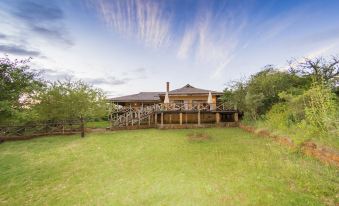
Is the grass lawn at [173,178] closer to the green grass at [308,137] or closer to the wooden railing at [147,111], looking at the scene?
the green grass at [308,137]

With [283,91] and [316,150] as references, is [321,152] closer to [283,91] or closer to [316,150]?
[316,150]

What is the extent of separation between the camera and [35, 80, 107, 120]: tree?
56.9 feet

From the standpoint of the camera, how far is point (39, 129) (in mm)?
16531

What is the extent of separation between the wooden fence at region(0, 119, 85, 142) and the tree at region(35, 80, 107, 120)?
1.10m

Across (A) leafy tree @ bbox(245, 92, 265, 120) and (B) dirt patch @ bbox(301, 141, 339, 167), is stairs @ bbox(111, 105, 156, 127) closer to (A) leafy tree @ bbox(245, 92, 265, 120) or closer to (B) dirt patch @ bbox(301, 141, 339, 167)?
(A) leafy tree @ bbox(245, 92, 265, 120)

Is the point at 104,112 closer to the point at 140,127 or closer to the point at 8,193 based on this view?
the point at 140,127

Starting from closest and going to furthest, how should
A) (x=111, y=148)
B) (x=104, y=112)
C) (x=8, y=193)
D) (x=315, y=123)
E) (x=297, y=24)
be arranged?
(x=8, y=193) → (x=315, y=123) → (x=111, y=148) → (x=297, y=24) → (x=104, y=112)

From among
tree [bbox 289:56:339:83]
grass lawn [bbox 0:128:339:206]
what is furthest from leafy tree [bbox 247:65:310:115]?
grass lawn [bbox 0:128:339:206]

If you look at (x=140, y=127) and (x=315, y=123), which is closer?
(x=315, y=123)

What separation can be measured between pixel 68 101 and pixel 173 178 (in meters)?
17.2

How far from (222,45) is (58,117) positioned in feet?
65.3

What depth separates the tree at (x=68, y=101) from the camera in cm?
1733

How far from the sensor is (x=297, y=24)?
12898 mm

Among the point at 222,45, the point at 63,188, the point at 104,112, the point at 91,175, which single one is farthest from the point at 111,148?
the point at 222,45
